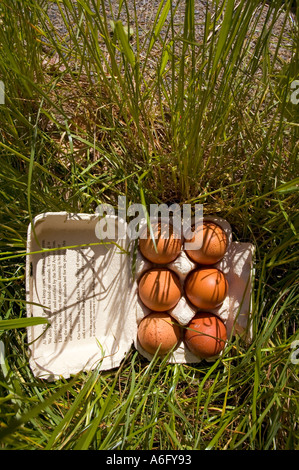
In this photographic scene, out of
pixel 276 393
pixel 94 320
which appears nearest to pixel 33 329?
pixel 94 320

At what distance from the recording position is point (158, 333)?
2.75 ft

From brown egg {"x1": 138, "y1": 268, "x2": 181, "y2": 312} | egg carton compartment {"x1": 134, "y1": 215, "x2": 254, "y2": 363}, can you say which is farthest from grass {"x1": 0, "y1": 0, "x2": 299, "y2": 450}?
brown egg {"x1": 138, "y1": 268, "x2": 181, "y2": 312}

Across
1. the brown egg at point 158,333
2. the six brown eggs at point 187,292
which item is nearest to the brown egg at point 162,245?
the six brown eggs at point 187,292

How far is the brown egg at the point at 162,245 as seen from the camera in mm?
824

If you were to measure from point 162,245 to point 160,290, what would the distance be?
10 centimetres

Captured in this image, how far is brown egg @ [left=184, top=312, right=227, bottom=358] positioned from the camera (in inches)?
33.1

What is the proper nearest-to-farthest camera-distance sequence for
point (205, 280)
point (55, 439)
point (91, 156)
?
point (55, 439) < point (205, 280) < point (91, 156)

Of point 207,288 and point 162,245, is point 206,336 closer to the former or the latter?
point 207,288

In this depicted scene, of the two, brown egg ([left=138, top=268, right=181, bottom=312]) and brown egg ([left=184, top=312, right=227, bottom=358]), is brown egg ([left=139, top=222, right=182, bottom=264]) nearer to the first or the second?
brown egg ([left=138, top=268, right=181, bottom=312])

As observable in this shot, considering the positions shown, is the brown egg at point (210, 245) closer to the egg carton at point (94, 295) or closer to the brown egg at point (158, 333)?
the egg carton at point (94, 295)

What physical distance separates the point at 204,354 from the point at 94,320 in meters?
0.28

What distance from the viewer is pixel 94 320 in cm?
91

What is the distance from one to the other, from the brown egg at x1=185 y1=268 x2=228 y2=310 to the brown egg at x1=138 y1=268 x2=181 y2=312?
36 millimetres

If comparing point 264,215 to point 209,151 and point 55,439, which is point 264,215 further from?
point 55,439
